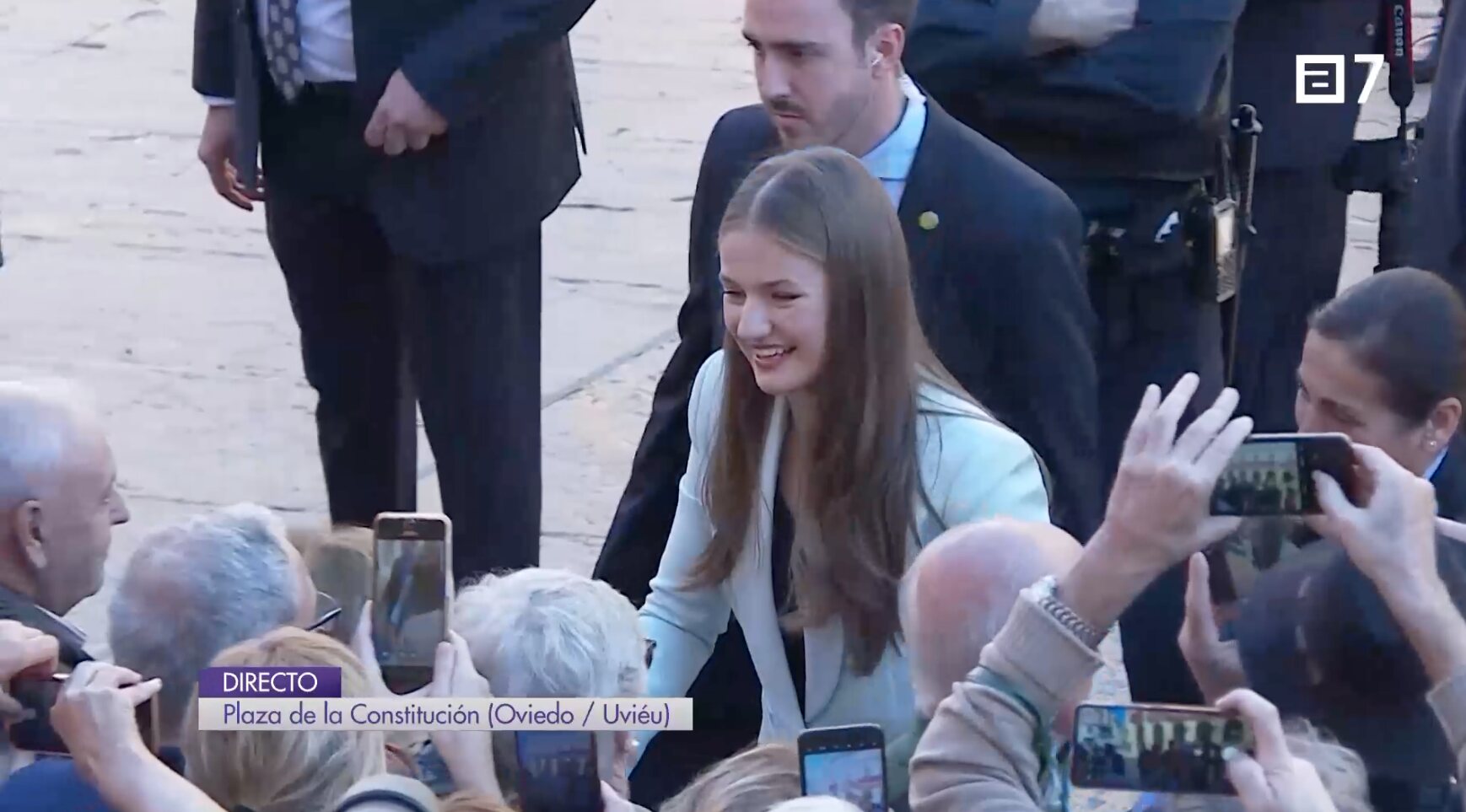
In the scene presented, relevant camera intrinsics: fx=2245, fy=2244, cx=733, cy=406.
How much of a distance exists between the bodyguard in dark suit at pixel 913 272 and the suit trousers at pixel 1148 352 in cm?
40

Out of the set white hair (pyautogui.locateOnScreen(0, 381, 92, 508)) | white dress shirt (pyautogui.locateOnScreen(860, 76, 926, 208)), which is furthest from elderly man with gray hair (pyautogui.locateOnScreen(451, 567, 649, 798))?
white dress shirt (pyautogui.locateOnScreen(860, 76, 926, 208))

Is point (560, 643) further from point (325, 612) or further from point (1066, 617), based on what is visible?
point (1066, 617)

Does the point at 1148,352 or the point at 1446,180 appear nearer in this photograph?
the point at 1446,180

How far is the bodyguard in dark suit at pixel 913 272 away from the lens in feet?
11.0

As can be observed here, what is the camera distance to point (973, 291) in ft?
11.1

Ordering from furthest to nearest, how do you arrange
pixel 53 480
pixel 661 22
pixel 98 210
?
pixel 661 22 → pixel 98 210 → pixel 53 480

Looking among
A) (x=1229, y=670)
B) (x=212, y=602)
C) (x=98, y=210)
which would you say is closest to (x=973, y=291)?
(x=1229, y=670)

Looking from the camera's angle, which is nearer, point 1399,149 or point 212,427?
point 1399,149

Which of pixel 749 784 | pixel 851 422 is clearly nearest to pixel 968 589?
pixel 749 784

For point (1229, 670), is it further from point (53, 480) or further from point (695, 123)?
point (695, 123)

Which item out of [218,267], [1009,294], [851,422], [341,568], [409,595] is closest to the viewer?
[409,595]

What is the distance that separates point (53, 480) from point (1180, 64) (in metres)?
1.88

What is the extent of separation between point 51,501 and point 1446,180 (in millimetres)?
2265

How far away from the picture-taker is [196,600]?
8.99 feet
